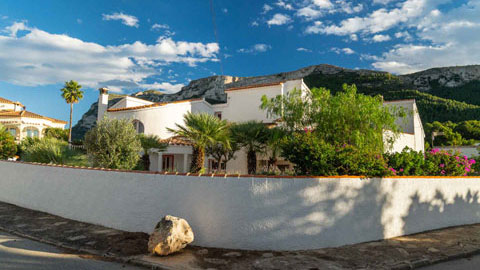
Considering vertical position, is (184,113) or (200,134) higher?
(184,113)

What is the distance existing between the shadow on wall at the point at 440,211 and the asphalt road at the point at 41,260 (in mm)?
9215

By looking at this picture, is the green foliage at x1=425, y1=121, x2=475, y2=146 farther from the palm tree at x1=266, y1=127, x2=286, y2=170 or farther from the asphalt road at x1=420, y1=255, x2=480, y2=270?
the asphalt road at x1=420, y1=255, x2=480, y2=270

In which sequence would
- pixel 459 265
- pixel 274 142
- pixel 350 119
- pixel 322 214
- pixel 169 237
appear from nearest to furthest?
1. pixel 169 237
2. pixel 459 265
3. pixel 322 214
4. pixel 350 119
5. pixel 274 142

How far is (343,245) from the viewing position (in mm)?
8508

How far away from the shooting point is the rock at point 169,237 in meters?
7.18

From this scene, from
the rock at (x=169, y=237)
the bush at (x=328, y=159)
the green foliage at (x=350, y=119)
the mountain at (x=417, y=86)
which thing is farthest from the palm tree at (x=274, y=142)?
the mountain at (x=417, y=86)

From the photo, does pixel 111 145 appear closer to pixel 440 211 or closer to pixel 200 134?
pixel 200 134

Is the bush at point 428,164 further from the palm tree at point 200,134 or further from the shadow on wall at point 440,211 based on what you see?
the palm tree at point 200,134

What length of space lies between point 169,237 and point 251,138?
10258 mm

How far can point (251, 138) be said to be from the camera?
55.6ft

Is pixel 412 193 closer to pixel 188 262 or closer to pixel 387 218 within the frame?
pixel 387 218

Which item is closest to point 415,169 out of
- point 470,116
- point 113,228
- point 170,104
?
point 113,228

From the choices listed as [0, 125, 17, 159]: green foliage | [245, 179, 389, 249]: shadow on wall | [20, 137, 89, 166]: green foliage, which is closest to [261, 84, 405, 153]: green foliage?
[245, 179, 389, 249]: shadow on wall

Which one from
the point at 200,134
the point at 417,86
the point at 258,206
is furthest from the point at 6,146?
the point at 417,86
